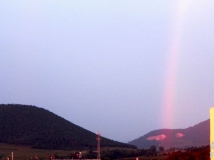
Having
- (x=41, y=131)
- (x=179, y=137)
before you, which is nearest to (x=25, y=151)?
(x=41, y=131)

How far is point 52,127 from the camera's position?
80.6m

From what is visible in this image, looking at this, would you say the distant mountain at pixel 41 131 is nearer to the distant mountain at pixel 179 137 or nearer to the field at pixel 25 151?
the field at pixel 25 151

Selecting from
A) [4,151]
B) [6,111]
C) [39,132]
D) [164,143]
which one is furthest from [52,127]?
[164,143]

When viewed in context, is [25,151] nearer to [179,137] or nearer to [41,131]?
[41,131]

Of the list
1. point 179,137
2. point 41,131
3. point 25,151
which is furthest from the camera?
point 41,131

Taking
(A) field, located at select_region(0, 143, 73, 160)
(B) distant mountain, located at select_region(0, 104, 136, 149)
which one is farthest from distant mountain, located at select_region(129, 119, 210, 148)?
(A) field, located at select_region(0, 143, 73, 160)

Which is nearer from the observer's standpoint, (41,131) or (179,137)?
(179,137)

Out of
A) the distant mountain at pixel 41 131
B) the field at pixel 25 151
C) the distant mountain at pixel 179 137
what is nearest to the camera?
the distant mountain at pixel 179 137

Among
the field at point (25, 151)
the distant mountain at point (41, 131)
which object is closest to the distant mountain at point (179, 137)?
the distant mountain at point (41, 131)

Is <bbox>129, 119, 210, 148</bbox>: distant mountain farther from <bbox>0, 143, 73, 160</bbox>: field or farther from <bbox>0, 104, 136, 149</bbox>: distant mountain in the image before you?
<bbox>0, 143, 73, 160</bbox>: field

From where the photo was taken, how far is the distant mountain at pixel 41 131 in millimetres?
74750

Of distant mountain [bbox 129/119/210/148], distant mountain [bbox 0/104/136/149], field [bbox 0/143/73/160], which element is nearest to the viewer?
distant mountain [bbox 129/119/210/148]

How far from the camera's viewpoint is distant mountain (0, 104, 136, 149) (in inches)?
2943

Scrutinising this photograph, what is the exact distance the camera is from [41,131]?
258 ft
